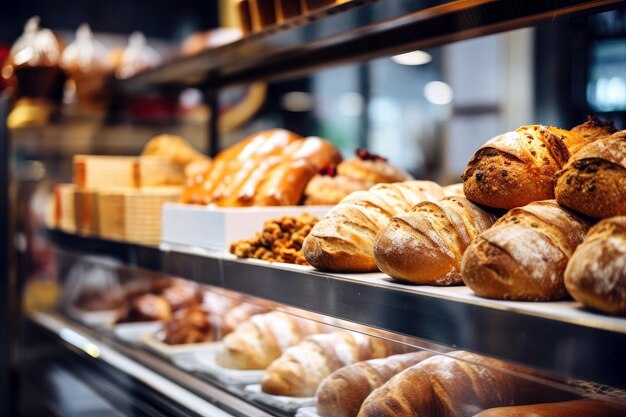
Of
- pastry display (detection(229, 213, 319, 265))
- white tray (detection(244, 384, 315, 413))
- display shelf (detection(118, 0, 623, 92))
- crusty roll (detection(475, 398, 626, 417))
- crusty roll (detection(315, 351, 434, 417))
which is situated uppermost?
display shelf (detection(118, 0, 623, 92))

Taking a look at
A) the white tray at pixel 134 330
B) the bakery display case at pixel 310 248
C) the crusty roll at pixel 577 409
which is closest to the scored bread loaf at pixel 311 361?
the bakery display case at pixel 310 248

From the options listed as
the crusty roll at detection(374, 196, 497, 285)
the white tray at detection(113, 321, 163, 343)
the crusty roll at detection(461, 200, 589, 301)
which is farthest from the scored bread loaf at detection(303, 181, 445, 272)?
the white tray at detection(113, 321, 163, 343)

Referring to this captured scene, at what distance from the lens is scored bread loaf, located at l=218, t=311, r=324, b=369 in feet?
7.10

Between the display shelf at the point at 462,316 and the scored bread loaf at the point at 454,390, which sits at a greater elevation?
the display shelf at the point at 462,316

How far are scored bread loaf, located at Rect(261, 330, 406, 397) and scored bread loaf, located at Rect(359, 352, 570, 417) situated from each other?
14 centimetres

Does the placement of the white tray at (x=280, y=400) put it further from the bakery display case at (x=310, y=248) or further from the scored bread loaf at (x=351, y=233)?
the scored bread loaf at (x=351, y=233)

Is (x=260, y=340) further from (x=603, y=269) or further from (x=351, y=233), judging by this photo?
(x=603, y=269)

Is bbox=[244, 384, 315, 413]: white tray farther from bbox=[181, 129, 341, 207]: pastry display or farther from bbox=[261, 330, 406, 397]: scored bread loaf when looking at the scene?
bbox=[181, 129, 341, 207]: pastry display

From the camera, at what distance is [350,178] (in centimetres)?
224

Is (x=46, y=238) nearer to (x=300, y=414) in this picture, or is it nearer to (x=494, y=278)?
(x=300, y=414)

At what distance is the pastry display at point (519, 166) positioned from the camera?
1.40 m

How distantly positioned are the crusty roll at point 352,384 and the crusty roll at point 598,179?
0.59m

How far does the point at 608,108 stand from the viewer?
13.1 feet

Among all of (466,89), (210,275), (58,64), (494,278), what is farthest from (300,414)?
(466,89)
